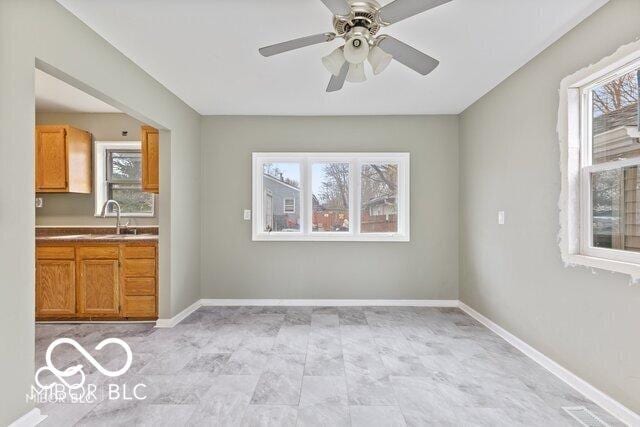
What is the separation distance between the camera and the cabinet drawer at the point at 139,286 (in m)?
3.64

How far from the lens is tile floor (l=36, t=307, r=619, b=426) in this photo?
2.00 m

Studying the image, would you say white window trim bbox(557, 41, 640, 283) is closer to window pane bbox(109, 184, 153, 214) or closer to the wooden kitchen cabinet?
the wooden kitchen cabinet

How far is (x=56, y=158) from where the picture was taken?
4055 mm

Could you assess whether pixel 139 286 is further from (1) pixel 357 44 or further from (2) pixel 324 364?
(1) pixel 357 44

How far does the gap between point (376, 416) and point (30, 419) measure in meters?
1.98

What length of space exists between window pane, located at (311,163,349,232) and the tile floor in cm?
124

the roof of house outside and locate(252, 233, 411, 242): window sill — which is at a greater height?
the roof of house outside

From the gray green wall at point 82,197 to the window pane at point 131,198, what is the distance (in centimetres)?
11

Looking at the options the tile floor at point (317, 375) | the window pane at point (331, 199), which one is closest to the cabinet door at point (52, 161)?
the tile floor at point (317, 375)

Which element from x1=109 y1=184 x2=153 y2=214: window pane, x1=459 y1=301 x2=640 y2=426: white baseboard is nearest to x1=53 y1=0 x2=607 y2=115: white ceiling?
x1=109 y1=184 x2=153 y2=214: window pane

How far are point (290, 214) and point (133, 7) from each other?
9.17ft

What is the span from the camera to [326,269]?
14.3ft

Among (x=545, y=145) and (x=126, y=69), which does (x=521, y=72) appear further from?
(x=126, y=69)

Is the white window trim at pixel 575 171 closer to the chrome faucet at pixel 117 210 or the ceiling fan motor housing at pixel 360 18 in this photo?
the ceiling fan motor housing at pixel 360 18
